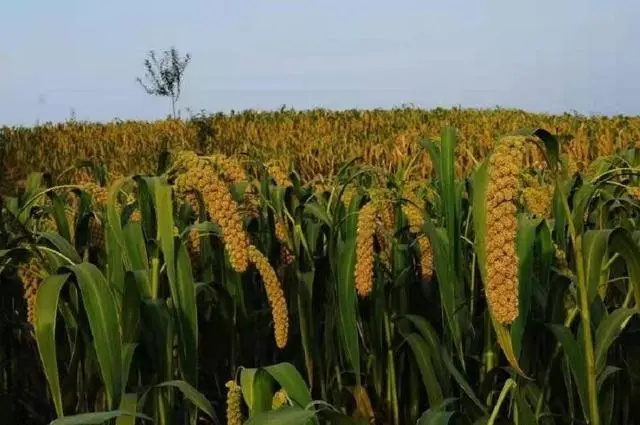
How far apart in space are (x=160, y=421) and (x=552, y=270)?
1310 mm

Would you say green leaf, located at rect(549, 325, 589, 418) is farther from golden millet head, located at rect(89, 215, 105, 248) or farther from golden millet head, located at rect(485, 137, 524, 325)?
golden millet head, located at rect(89, 215, 105, 248)

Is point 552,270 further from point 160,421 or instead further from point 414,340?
point 160,421

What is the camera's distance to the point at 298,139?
16.1 metres

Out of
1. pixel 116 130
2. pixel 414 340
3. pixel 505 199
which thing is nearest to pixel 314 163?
pixel 116 130

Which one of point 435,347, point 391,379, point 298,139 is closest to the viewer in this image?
point 435,347

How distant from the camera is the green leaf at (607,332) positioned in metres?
2.24

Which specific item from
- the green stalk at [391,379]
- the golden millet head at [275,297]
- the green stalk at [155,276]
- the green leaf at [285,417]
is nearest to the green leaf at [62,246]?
the green stalk at [155,276]

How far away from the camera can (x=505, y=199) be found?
5.64ft

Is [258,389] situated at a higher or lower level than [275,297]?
lower

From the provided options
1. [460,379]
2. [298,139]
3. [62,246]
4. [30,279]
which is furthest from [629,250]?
[298,139]

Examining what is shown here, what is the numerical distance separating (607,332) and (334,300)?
0.99 m

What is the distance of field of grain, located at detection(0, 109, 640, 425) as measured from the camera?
2.06 metres

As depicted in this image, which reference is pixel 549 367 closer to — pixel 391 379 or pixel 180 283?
pixel 391 379

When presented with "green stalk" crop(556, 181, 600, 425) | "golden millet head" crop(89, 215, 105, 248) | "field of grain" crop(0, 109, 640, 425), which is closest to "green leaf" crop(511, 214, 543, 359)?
"field of grain" crop(0, 109, 640, 425)
